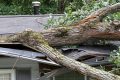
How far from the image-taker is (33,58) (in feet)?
24.6

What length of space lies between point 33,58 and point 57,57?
1.93 feet

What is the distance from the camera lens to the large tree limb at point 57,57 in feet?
22.1

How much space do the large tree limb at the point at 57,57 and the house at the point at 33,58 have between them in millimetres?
226

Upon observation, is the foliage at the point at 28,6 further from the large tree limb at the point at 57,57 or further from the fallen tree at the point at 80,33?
the large tree limb at the point at 57,57

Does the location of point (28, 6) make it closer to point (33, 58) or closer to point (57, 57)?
point (33, 58)

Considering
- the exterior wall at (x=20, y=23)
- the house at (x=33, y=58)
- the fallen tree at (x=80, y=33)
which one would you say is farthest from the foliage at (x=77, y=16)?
the exterior wall at (x=20, y=23)

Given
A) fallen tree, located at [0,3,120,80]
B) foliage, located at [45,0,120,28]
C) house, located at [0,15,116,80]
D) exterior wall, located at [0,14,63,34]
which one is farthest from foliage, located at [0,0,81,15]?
fallen tree, located at [0,3,120,80]

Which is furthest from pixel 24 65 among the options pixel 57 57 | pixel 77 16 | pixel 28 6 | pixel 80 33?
pixel 28 6

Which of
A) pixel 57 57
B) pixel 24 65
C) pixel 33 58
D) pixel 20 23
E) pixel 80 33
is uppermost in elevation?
pixel 80 33

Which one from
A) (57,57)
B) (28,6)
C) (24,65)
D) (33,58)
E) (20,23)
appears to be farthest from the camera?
(28,6)

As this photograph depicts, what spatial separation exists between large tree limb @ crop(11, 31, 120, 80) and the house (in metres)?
0.23

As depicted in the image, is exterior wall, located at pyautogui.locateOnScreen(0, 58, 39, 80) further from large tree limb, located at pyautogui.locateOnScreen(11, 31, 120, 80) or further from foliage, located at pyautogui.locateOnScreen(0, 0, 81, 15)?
A: foliage, located at pyautogui.locateOnScreen(0, 0, 81, 15)

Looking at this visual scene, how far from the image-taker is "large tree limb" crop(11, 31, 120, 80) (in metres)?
6.74

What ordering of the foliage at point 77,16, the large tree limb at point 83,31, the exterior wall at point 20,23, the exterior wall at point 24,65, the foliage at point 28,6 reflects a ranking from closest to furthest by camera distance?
1. the large tree limb at point 83,31
2. the foliage at point 77,16
3. the exterior wall at point 24,65
4. the exterior wall at point 20,23
5. the foliage at point 28,6
